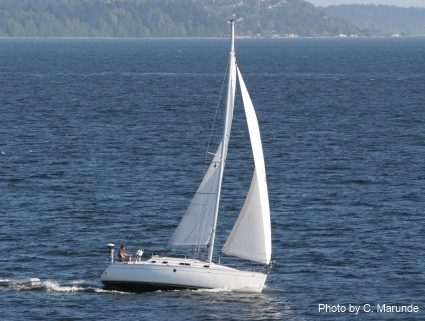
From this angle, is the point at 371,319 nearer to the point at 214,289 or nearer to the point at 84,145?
the point at 214,289

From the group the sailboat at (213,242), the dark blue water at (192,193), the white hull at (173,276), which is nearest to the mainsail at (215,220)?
the sailboat at (213,242)

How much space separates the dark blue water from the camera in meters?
46.8

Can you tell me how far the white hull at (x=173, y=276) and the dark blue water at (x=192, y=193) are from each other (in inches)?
21.4

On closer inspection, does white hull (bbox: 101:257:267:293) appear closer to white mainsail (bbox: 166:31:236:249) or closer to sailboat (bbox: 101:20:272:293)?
sailboat (bbox: 101:20:272:293)

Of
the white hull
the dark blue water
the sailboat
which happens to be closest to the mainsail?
the sailboat

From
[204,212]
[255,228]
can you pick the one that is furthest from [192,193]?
[255,228]

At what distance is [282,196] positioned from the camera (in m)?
72.0

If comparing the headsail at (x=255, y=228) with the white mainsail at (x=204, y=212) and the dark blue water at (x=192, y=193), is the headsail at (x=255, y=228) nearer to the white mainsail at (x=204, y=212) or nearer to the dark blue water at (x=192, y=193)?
the white mainsail at (x=204, y=212)

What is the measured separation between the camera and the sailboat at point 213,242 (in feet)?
152

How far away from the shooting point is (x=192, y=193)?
240 feet

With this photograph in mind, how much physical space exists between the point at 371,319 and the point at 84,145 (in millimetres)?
54731

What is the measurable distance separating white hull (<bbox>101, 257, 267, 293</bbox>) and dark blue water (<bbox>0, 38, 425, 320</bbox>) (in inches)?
21.4

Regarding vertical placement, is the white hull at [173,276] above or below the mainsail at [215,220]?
below

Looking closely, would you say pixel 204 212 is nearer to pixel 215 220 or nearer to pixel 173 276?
pixel 215 220
